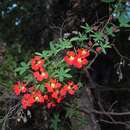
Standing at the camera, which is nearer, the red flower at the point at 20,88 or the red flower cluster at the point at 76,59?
the red flower cluster at the point at 76,59

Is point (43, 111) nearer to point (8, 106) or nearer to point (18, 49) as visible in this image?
point (8, 106)

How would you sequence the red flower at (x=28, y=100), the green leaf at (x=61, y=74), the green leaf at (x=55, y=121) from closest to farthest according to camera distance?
1. the green leaf at (x=61, y=74)
2. the red flower at (x=28, y=100)
3. the green leaf at (x=55, y=121)

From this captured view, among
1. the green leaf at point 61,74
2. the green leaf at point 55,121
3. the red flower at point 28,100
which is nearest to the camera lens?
the green leaf at point 61,74

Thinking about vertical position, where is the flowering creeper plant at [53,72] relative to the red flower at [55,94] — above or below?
above

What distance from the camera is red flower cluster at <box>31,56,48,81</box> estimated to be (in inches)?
124

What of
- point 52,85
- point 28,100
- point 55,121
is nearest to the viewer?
point 52,85

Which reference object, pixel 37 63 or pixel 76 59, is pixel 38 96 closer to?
pixel 37 63

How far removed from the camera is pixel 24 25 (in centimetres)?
426

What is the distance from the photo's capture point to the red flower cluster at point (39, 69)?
3.15 meters

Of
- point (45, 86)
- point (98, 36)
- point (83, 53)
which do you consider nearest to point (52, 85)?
point (45, 86)

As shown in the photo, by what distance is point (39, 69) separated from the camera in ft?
10.5

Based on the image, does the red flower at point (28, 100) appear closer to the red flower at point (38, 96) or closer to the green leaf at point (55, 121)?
the red flower at point (38, 96)

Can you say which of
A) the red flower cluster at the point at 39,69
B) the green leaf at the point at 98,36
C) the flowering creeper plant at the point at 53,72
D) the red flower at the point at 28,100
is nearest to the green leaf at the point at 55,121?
the flowering creeper plant at the point at 53,72

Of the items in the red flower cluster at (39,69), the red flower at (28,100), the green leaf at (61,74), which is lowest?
the red flower at (28,100)
